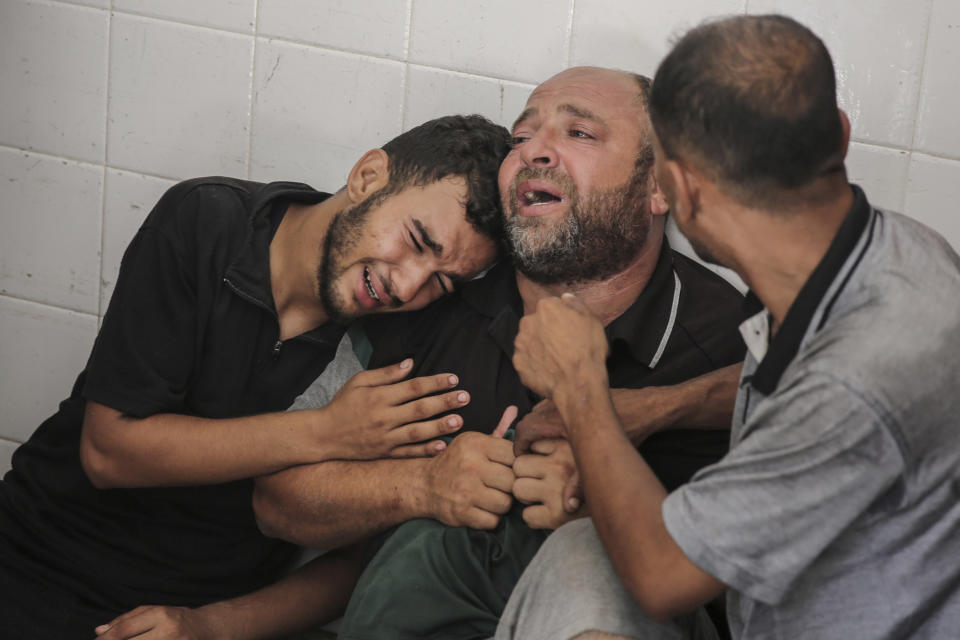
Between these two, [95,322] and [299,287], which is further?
[95,322]

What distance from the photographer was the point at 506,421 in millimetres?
1828

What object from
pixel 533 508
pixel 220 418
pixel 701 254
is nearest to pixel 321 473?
pixel 220 418

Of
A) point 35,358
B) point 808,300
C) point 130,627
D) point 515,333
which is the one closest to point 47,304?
point 35,358

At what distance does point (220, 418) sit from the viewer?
6.41 feet

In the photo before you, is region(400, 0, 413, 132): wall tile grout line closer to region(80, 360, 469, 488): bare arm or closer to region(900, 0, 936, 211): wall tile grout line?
region(80, 360, 469, 488): bare arm

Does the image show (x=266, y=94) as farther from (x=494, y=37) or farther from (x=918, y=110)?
(x=918, y=110)

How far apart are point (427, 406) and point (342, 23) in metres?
0.96

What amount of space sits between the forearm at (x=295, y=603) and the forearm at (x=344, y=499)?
25 centimetres

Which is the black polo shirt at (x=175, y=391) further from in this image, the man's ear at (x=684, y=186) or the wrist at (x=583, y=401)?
the man's ear at (x=684, y=186)

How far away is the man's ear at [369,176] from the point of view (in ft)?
6.38

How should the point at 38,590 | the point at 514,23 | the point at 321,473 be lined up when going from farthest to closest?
the point at 514,23
the point at 38,590
the point at 321,473

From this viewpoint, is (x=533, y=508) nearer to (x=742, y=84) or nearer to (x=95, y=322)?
(x=742, y=84)

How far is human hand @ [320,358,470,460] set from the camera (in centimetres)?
182

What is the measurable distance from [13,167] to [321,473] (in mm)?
1283
